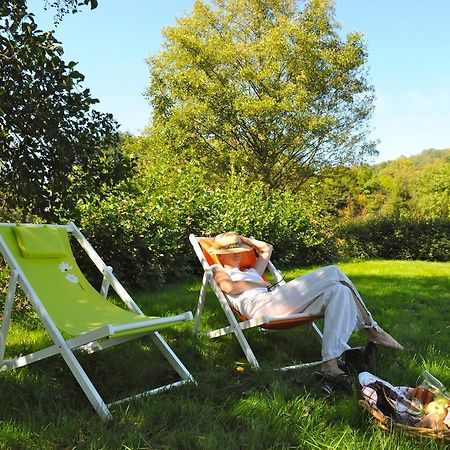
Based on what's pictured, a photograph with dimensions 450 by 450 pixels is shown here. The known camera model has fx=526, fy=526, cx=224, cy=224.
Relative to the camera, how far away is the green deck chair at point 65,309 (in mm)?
2885

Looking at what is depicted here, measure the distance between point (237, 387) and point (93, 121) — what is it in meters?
2.55

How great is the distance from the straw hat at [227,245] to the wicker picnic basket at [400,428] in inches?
85.5

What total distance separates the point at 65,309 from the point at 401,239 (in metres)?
13.7

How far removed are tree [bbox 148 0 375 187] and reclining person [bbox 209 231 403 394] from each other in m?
16.5

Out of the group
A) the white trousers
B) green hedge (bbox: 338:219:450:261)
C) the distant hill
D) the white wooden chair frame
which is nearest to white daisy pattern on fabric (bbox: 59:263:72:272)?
the white wooden chair frame

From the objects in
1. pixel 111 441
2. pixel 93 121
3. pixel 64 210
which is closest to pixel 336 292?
pixel 111 441

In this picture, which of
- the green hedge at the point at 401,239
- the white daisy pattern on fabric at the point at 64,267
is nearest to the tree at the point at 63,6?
the white daisy pattern on fabric at the point at 64,267

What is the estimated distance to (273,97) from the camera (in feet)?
67.1

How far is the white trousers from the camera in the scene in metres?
3.44

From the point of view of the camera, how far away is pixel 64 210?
16.6ft

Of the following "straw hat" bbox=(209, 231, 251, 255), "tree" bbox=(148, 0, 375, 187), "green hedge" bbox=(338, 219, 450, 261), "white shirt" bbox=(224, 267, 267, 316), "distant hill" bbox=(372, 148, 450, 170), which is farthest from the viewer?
"distant hill" bbox=(372, 148, 450, 170)

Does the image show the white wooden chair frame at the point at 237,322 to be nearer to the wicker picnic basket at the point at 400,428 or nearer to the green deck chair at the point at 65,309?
the green deck chair at the point at 65,309

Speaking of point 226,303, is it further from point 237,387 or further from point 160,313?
point 160,313

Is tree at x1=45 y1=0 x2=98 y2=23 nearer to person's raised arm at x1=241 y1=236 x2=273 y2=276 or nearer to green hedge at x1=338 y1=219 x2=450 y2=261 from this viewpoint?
person's raised arm at x1=241 y1=236 x2=273 y2=276
